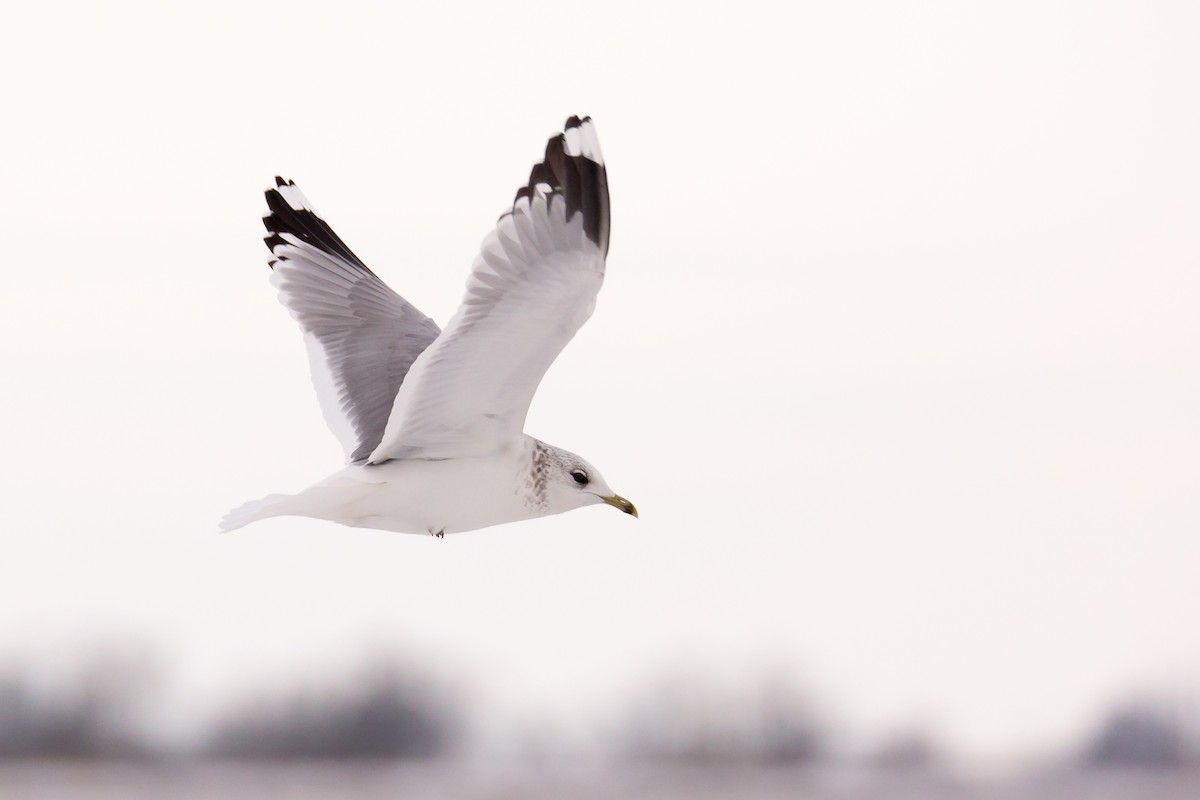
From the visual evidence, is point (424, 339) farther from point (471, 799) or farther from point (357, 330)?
point (471, 799)

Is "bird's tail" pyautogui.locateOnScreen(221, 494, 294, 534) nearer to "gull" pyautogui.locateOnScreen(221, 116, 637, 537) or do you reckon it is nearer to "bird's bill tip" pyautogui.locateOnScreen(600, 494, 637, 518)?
"gull" pyautogui.locateOnScreen(221, 116, 637, 537)

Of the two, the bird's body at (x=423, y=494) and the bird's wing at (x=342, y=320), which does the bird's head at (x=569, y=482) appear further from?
the bird's wing at (x=342, y=320)

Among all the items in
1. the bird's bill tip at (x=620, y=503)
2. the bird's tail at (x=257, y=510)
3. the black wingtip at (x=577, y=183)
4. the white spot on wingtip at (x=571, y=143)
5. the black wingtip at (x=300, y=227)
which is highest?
the black wingtip at (x=300, y=227)

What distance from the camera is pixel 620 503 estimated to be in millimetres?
4637

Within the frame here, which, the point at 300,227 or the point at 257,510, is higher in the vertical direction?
the point at 300,227

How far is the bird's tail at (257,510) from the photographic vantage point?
4055 mm

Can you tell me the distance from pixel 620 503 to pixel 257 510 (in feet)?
3.54

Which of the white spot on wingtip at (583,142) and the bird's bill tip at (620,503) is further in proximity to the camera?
the bird's bill tip at (620,503)

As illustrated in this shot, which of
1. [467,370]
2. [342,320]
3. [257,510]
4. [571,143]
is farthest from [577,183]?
[342,320]

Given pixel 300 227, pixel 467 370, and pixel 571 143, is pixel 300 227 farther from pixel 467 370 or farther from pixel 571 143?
pixel 571 143

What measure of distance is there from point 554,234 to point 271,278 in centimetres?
186

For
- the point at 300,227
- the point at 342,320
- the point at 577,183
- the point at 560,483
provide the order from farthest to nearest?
the point at 300,227
the point at 342,320
the point at 560,483
the point at 577,183

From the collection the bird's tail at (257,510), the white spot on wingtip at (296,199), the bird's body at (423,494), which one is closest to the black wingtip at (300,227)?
the white spot on wingtip at (296,199)

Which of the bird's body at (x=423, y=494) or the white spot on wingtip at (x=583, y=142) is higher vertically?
the white spot on wingtip at (x=583, y=142)
